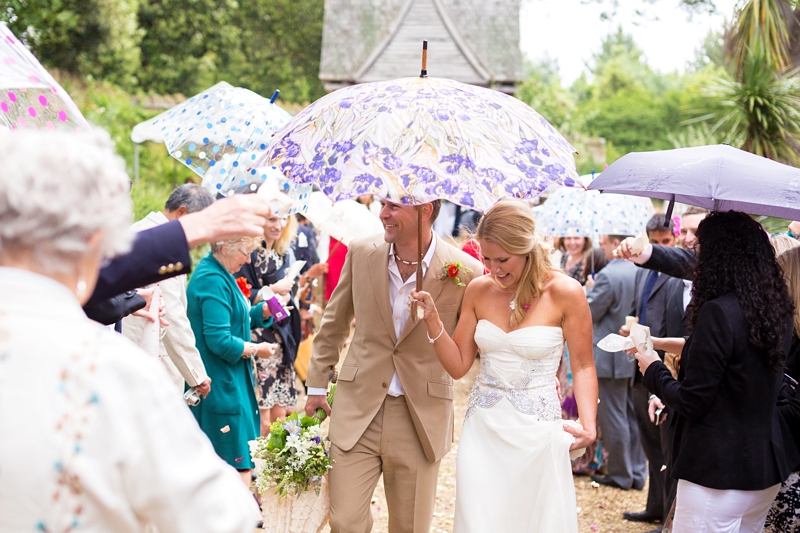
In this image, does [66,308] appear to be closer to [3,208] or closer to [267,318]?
[3,208]

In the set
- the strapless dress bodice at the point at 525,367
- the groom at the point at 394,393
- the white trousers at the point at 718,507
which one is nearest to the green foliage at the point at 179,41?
the groom at the point at 394,393

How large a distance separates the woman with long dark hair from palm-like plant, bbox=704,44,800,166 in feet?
21.1

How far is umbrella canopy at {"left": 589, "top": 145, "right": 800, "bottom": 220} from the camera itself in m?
3.30

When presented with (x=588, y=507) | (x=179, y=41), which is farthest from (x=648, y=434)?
(x=179, y=41)

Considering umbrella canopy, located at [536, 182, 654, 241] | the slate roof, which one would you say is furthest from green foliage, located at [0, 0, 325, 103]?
umbrella canopy, located at [536, 182, 654, 241]

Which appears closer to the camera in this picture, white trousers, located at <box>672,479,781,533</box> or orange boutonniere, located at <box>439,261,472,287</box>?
white trousers, located at <box>672,479,781,533</box>

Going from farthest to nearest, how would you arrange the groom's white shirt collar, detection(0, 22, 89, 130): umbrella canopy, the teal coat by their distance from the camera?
the teal coat
the groom's white shirt collar
detection(0, 22, 89, 130): umbrella canopy

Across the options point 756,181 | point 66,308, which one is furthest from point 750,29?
point 66,308

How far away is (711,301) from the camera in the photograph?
3328 mm

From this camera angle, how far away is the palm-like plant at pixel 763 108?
903 cm

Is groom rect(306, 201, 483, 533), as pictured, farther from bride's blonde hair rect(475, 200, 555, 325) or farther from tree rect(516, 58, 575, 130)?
tree rect(516, 58, 575, 130)

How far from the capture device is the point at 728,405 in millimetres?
3338

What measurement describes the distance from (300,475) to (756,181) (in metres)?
2.57

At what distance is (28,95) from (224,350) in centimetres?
227
